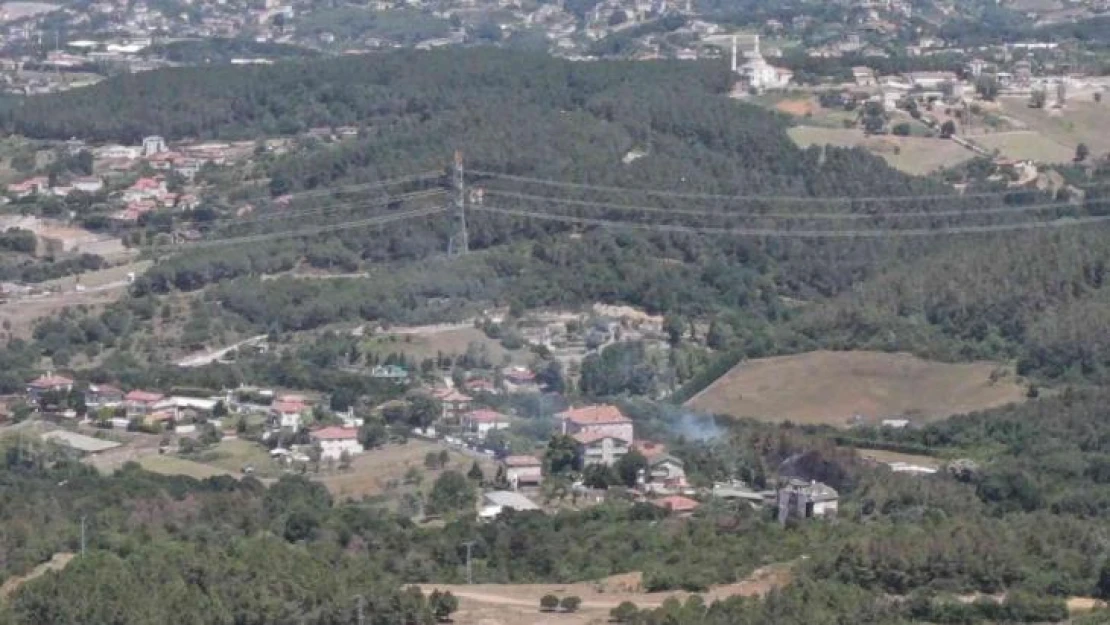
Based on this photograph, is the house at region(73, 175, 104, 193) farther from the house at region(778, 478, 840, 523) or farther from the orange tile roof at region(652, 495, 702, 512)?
the house at region(778, 478, 840, 523)

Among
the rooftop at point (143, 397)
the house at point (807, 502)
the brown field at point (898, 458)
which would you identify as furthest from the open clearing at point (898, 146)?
the house at point (807, 502)

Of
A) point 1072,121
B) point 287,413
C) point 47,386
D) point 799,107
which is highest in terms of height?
point 287,413

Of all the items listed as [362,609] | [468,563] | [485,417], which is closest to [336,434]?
[485,417]

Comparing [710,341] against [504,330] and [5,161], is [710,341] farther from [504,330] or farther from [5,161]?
[5,161]

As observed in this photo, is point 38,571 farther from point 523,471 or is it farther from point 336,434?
point 336,434

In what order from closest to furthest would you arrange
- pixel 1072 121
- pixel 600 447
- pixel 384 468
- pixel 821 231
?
pixel 384 468 < pixel 600 447 < pixel 821 231 < pixel 1072 121

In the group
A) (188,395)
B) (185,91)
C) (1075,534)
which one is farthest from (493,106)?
A: (1075,534)

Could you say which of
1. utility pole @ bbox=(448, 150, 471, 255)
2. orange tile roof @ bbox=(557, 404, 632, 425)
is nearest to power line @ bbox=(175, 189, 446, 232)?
utility pole @ bbox=(448, 150, 471, 255)

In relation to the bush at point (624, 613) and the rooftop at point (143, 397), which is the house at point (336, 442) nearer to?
the rooftop at point (143, 397)
